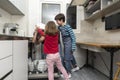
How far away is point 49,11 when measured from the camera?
456cm

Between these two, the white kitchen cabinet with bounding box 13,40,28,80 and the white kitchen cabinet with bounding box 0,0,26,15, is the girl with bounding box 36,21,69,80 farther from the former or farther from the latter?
the white kitchen cabinet with bounding box 0,0,26,15

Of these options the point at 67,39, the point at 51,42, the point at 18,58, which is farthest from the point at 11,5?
the point at 18,58

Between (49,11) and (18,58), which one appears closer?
(18,58)

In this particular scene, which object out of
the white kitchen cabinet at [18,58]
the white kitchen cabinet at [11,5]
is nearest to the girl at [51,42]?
the white kitchen cabinet at [18,58]

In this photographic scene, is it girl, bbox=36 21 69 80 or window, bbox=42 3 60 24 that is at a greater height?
window, bbox=42 3 60 24

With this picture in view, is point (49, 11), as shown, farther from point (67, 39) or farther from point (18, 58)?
point (18, 58)

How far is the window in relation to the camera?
4.52 metres

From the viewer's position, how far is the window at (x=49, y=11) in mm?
4523

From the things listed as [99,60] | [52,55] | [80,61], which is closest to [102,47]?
[52,55]

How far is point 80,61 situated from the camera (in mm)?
4613

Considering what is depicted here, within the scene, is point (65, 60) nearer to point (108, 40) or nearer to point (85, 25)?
point (108, 40)

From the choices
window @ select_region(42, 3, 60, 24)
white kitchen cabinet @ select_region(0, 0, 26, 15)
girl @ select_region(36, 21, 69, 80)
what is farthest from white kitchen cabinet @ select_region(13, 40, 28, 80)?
window @ select_region(42, 3, 60, 24)

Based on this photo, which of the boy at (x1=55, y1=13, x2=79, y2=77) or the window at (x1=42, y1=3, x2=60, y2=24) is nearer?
the boy at (x1=55, y1=13, x2=79, y2=77)

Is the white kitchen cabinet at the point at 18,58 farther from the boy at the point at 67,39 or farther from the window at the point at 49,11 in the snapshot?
the window at the point at 49,11
